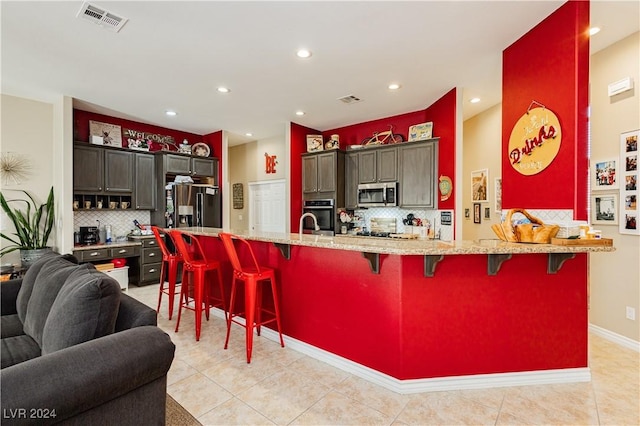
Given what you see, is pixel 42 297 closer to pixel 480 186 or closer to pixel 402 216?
pixel 402 216

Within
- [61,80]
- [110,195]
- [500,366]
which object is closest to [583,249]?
[500,366]

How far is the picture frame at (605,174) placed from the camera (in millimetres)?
2887

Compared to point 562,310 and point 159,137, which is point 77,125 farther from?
point 562,310

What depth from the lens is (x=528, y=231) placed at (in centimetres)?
216

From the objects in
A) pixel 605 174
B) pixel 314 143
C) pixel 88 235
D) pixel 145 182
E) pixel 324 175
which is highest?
pixel 314 143

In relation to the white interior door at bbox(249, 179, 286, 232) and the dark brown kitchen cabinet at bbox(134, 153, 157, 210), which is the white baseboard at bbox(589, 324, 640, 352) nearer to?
the white interior door at bbox(249, 179, 286, 232)

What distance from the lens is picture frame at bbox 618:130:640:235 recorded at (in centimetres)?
270

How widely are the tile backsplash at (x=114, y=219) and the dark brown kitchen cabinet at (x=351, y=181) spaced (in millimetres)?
3707

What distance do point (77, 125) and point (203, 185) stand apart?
205cm

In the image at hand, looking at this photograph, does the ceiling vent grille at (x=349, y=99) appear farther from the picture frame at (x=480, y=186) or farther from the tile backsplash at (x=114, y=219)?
the tile backsplash at (x=114, y=219)

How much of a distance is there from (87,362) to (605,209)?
4.16m

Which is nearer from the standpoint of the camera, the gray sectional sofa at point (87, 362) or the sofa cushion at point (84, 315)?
the gray sectional sofa at point (87, 362)

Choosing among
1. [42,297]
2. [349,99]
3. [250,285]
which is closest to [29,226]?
[42,297]

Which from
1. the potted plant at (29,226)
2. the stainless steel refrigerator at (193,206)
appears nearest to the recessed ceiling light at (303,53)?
the stainless steel refrigerator at (193,206)
